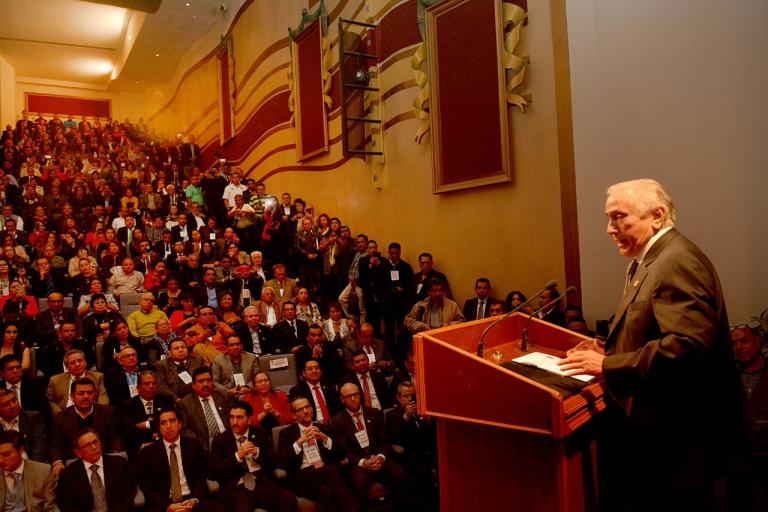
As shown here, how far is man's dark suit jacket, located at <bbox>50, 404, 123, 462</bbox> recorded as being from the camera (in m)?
3.63

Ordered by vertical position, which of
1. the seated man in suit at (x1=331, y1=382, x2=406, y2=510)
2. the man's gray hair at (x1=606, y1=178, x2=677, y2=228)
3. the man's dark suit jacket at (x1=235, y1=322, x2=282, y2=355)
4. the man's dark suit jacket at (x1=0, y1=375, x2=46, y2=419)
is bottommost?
the seated man in suit at (x1=331, y1=382, x2=406, y2=510)

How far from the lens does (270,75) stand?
10148mm

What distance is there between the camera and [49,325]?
5113 millimetres

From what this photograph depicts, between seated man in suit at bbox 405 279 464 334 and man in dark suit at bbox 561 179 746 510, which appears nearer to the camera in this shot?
man in dark suit at bbox 561 179 746 510

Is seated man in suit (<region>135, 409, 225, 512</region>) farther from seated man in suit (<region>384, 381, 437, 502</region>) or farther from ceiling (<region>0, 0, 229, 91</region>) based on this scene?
ceiling (<region>0, 0, 229, 91</region>)

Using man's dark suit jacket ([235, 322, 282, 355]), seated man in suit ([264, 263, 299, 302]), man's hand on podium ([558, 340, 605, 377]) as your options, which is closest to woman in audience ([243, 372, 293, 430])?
man's dark suit jacket ([235, 322, 282, 355])

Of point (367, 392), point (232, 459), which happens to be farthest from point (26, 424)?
point (367, 392)

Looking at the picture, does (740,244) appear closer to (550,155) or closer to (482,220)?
(550,155)

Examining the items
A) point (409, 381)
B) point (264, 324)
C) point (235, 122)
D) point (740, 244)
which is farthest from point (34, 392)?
point (235, 122)

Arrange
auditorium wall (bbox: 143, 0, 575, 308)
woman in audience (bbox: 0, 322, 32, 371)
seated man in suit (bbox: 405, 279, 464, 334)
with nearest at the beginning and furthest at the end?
woman in audience (bbox: 0, 322, 32, 371), auditorium wall (bbox: 143, 0, 575, 308), seated man in suit (bbox: 405, 279, 464, 334)

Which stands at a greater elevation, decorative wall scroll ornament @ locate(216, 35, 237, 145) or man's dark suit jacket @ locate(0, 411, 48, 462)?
decorative wall scroll ornament @ locate(216, 35, 237, 145)

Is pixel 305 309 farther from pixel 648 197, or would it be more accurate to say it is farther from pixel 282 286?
pixel 648 197

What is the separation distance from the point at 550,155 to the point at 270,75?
6589mm

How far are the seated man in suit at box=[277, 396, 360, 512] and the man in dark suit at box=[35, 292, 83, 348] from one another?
96.2 inches
